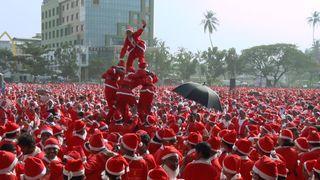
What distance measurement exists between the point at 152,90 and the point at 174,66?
6725cm

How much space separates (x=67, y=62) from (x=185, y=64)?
1970 cm

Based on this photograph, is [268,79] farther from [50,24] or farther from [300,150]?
[300,150]

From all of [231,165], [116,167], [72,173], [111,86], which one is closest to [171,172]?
[231,165]

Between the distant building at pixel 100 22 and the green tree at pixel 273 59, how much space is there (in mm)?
22419

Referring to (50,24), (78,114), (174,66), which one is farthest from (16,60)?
(78,114)

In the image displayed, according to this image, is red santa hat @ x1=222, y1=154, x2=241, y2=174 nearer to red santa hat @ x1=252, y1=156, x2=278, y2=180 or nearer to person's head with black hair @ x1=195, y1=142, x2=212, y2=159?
person's head with black hair @ x1=195, y1=142, x2=212, y2=159

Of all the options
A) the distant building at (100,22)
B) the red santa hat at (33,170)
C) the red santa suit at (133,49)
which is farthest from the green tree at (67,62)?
the red santa hat at (33,170)

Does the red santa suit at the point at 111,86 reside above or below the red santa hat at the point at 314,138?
above

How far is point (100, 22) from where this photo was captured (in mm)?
90500

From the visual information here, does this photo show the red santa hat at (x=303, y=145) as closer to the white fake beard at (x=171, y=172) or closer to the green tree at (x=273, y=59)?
the white fake beard at (x=171, y=172)

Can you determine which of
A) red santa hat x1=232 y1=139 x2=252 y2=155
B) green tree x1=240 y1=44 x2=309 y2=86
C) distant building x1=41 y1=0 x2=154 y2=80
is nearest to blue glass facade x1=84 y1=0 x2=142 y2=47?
distant building x1=41 y1=0 x2=154 y2=80

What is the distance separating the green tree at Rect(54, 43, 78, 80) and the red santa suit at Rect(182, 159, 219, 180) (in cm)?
6791

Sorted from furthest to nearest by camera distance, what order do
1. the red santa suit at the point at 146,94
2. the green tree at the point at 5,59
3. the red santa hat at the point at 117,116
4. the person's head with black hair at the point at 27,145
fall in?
the green tree at the point at 5,59 < the red santa suit at the point at 146,94 < the red santa hat at the point at 117,116 < the person's head with black hair at the point at 27,145

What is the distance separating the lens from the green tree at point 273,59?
76625 mm
